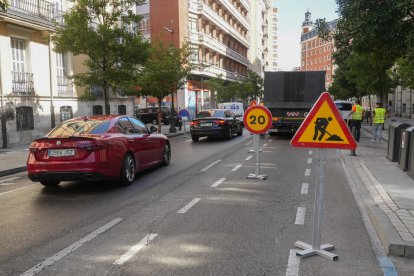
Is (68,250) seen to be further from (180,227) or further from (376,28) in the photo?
(376,28)

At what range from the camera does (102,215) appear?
6.30 meters

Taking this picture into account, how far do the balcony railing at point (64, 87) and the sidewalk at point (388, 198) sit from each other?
16.3m

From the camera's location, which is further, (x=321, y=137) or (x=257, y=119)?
(x=257, y=119)

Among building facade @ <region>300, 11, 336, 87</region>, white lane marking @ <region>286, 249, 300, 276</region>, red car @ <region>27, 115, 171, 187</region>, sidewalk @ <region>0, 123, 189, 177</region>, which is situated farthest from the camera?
building facade @ <region>300, 11, 336, 87</region>

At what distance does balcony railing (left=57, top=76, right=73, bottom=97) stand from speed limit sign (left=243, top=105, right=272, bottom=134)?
15641 millimetres

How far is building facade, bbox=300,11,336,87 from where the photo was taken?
5527 inches

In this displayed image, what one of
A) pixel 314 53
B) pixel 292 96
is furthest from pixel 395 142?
pixel 314 53

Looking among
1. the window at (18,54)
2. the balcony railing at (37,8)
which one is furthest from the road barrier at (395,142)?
the window at (18,54)

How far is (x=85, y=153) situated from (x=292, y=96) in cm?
1305

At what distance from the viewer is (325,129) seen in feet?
15.0

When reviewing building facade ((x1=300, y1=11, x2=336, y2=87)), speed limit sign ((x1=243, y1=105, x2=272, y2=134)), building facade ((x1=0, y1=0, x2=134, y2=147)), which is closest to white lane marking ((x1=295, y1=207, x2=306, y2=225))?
speed limit sign ((x1=243, y1=105, x2=272, y2=134))

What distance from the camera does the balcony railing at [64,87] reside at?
73.6 feet

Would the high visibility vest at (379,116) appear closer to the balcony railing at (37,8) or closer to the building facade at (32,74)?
the balcony railing at (37,8)

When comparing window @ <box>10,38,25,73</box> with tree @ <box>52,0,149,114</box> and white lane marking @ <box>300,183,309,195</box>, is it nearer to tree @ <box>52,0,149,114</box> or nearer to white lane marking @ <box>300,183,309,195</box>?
tree @ <box>52,0,149,114</box>
